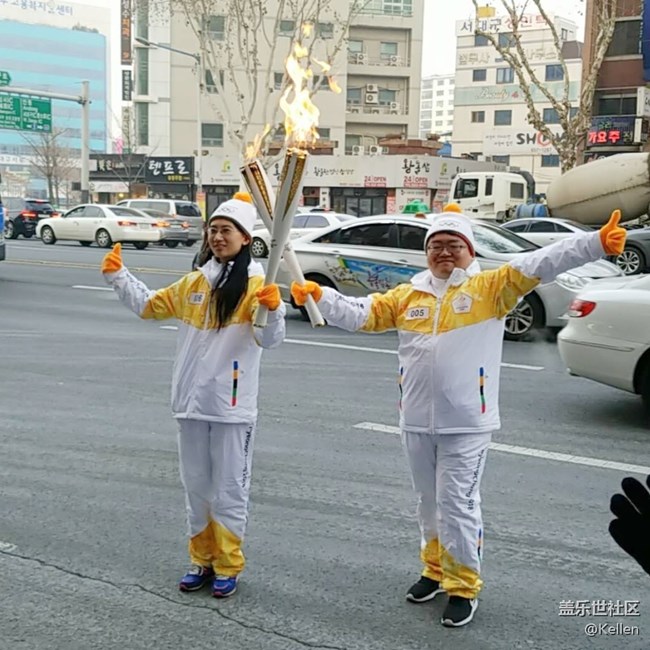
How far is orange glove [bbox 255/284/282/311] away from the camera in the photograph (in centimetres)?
368

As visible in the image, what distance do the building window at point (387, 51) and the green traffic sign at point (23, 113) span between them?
89.5 feet

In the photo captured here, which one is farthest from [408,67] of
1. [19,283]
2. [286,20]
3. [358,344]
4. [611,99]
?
[358,344]

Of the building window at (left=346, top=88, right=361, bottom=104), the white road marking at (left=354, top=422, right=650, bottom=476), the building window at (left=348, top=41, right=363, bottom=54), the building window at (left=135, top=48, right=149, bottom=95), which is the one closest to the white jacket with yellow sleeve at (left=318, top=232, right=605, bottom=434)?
the white road marking at (left=354, top=422, right=650, bottom=476)

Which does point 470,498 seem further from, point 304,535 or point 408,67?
point 408,67

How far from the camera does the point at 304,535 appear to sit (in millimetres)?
4707

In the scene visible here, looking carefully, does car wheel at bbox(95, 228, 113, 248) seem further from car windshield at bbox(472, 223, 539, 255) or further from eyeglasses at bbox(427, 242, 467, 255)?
eyeglasses at bbox(427, 242, 467, 255)

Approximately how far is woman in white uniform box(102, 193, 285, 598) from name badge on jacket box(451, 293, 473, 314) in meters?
0.75

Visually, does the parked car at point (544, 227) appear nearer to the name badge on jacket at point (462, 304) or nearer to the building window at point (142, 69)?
the name badge on jacket at point (462, 304)

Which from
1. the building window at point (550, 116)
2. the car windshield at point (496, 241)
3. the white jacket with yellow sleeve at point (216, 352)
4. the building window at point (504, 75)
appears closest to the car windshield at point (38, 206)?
the car windshield at point (496, 241)

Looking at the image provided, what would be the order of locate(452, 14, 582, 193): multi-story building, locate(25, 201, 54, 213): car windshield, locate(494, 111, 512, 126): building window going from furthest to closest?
1. locate(494, 111, 512, 126): building window
2. locate(452, 14, 582, 193): multi-story building
3. locate(25, 201, 54, 213): car windshield

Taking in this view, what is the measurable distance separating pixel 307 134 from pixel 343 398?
175 inches

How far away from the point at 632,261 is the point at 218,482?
51.6ft

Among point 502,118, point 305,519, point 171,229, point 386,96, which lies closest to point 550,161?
point 502,118

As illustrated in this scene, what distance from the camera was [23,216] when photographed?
3319 centimetres
